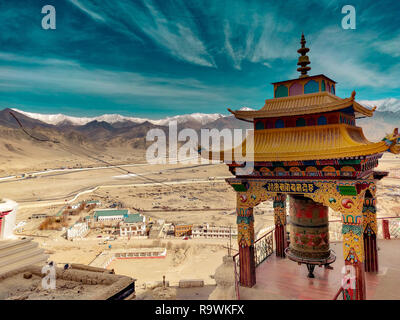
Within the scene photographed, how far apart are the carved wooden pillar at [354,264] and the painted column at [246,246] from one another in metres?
2.85

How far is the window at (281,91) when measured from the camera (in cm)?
990

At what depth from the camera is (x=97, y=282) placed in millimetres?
8203

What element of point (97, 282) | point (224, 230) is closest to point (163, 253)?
point (224, 230)

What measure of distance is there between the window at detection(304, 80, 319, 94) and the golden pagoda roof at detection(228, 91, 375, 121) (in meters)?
0.27

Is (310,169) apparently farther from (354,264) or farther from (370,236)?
(370,236)

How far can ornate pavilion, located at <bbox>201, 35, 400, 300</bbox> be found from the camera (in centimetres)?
770

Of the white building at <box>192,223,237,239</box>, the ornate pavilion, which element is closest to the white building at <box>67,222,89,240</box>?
the white building at <box>192,223,237,239</box>

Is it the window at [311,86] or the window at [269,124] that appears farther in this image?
the window at [269,124]

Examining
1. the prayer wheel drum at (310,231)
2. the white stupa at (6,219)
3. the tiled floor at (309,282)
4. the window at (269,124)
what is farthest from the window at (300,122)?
the white stupa at (6,219)

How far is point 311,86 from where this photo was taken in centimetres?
946

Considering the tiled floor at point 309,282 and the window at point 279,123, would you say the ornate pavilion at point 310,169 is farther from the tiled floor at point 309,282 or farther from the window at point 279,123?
the tiled floor at point 309,282

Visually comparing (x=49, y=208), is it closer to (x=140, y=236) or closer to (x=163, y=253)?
(x=140, y=236)

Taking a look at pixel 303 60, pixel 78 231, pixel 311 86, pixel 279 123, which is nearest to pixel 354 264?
pixel 279 123
